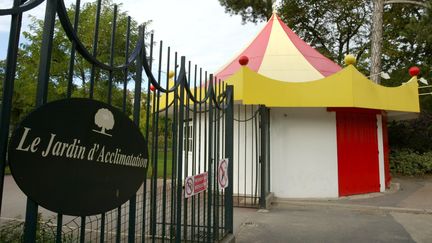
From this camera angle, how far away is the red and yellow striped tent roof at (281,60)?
10.8 metres

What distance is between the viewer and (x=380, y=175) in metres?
10.7

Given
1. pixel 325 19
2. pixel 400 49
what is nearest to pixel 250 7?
pixel 325 19

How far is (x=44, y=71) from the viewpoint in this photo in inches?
64.1

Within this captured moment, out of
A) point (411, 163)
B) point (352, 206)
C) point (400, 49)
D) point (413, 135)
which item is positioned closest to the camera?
point (352, 206)

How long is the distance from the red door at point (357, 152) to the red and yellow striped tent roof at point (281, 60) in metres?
1.72

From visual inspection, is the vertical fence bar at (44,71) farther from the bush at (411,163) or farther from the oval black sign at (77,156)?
the bush at (411,163)

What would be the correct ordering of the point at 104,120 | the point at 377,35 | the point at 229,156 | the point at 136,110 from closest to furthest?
the point at 104,120 → the point at 136,110 → the point at 229,156 → the point at 377,35

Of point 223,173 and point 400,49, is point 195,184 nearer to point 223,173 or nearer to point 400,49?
point 223,173

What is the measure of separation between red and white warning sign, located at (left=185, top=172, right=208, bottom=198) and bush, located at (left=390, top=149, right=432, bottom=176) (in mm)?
14152

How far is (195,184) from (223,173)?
104 centimetres

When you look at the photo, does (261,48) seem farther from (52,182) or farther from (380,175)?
(52,182)

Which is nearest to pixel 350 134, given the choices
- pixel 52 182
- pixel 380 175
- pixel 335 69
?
pixel 380 175

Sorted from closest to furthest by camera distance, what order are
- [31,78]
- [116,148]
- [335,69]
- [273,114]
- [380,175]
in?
1. [116,148]
2. [31,78]
3. [273,114]
4. [380,175]
5. [335,69]

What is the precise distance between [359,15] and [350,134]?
52.5ft
